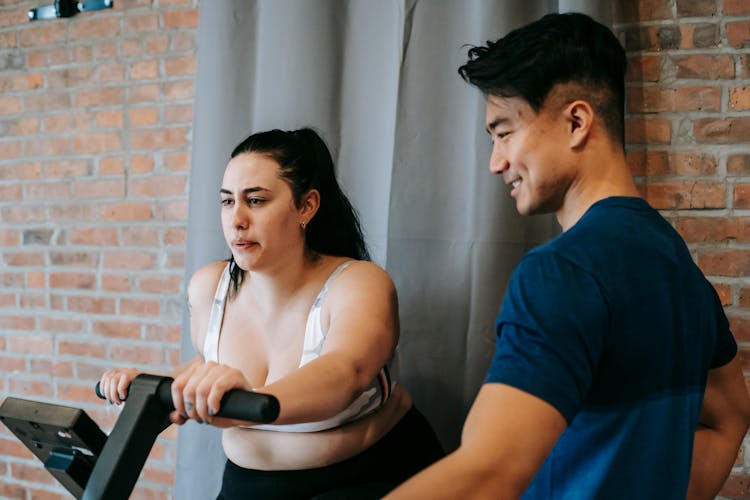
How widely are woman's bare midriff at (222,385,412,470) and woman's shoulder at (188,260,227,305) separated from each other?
337mm

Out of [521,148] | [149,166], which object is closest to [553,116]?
[521,148]

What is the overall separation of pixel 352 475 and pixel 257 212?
585 mm

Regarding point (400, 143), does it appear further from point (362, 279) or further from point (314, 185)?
point (362, 279)

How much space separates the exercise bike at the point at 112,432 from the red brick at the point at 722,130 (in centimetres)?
127

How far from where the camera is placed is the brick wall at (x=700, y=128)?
1589 mm

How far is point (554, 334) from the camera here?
29.2 inches

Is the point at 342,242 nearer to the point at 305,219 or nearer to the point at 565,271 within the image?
the point at 305,219

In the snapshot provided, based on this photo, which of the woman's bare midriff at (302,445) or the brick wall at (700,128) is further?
the brick wall at (700,128)

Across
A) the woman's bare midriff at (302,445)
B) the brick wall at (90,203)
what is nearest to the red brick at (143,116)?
the brick wall at (90,203)

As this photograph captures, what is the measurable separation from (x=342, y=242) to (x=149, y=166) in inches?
33.9

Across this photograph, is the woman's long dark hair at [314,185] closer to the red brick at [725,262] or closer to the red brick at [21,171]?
the red brick at [725,262]

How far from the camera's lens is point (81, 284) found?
2275 mm

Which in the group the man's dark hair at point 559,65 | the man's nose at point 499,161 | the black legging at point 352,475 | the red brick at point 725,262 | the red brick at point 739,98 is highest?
the red brick at point 739,98

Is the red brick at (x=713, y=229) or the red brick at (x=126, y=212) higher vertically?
the red brick at (x=126, y=212)
